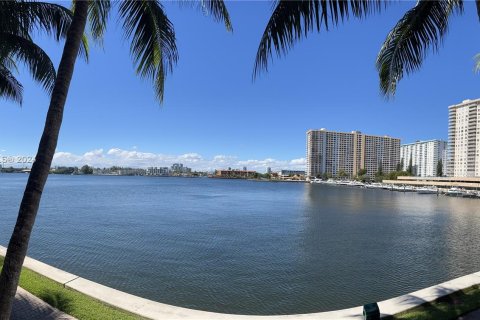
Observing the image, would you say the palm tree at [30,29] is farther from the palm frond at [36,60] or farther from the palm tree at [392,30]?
the palm tree at [392,30]

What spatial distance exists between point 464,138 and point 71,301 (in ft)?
543

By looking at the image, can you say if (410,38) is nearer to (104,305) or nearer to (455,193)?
(104,305)

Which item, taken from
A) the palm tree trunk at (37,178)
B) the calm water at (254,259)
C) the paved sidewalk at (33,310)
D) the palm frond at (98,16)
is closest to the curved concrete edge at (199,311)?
the paved sidewalk at (33,310)

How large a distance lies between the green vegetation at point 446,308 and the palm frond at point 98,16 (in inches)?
320

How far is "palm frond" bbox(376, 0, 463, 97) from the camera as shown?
6910mm

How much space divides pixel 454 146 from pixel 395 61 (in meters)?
169

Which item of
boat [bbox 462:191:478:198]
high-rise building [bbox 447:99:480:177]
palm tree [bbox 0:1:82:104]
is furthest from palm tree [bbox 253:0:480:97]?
high-rise building [bbox 447:99:480:177]

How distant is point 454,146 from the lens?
5910 inches

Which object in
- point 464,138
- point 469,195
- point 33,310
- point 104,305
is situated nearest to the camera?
point 33,310

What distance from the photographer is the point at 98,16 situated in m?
6.85

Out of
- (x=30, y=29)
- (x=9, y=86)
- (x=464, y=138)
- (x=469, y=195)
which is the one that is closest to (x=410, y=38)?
(x=30, y=29)

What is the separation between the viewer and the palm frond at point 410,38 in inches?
272

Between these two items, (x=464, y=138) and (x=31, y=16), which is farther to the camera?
(x=464, y=138)

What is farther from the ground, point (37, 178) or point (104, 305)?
point (37, 178)
